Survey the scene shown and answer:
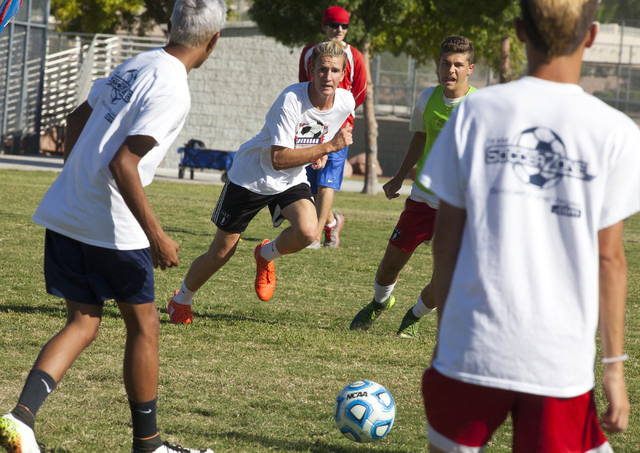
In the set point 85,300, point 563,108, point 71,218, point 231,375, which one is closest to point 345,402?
point 231,375

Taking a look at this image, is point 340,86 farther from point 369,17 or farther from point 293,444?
point 369,17

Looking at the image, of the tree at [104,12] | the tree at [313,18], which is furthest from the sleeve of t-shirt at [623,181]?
the tree at [104,12]

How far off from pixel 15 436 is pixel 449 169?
178 centimetres

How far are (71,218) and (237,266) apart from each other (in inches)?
206

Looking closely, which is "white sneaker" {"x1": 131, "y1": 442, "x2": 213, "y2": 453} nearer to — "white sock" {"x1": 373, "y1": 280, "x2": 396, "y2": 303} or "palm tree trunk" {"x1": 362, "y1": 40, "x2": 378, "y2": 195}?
"white sock" {"x1": 373, "y1": 280, "x2": 396, "y2": 303}

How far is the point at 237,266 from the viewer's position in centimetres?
804

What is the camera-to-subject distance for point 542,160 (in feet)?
5.73

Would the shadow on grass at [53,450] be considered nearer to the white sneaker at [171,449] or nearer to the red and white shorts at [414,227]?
the white sneaker at [171,449]

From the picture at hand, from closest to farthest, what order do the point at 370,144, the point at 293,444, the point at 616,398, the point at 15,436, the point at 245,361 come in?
the point at 616,398
the point at 15,436
the point at 293,444
the point at 245,361
the point at 370,144

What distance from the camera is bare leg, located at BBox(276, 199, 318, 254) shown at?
5312 mm

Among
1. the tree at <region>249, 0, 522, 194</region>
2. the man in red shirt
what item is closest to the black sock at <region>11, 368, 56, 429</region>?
the man in red shirt

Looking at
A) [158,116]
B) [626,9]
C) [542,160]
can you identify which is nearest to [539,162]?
[542,160]

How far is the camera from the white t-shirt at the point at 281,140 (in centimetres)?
531

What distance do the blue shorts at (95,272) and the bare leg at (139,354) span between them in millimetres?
51
